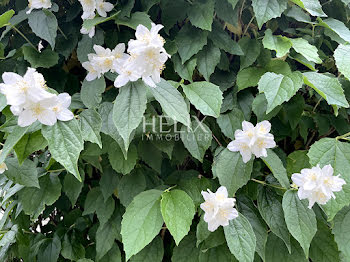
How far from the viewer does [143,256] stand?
985mm

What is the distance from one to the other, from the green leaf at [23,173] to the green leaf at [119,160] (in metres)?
0.21

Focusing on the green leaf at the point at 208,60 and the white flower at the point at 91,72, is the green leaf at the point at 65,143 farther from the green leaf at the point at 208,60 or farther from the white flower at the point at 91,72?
the green leaf at the point at 208,60

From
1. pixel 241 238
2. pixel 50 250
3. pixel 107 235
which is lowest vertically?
pixel 50 250

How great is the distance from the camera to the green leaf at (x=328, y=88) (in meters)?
0.87

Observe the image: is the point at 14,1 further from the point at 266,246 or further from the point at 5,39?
the point at 266,246

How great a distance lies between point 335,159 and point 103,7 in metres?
0.72

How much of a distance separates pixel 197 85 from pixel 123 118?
26 cm

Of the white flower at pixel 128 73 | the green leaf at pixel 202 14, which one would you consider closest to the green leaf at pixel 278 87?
the green leaf at pixel 202 14

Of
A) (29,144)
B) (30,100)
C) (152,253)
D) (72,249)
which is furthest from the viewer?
(72,249)

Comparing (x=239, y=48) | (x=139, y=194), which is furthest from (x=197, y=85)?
(x=139, y=194)

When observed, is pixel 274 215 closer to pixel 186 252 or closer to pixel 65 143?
pixel 186 252

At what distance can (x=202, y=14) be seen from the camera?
3.14ft

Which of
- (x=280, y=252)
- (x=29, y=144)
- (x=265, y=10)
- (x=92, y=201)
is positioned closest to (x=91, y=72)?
(x=29, y=144)

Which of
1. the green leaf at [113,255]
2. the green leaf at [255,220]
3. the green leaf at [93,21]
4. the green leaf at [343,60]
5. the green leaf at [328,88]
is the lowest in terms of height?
the green leaf at [113,255]
